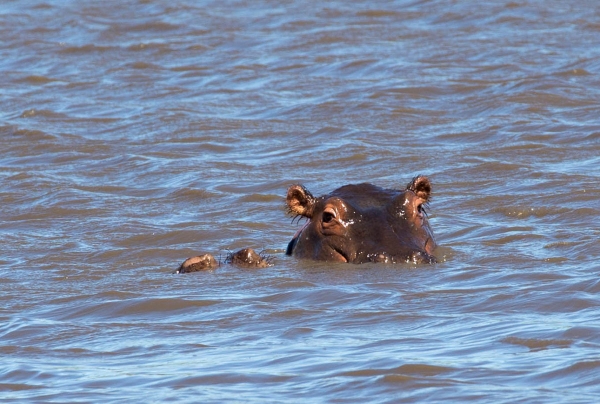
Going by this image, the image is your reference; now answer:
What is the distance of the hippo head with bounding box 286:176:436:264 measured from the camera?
9102 millimetres

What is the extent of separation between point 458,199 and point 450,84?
5114 mm

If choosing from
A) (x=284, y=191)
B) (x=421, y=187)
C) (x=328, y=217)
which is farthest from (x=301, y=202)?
(x=284, y=191)

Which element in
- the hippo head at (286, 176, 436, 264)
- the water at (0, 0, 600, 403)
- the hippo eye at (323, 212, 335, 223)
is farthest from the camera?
the hippo eye at (323, 212, 335, 223)

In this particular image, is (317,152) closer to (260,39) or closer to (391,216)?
(391,216)

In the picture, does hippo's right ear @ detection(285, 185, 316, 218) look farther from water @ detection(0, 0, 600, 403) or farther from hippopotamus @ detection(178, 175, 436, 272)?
water @ detection(0, 0, 600, 403)

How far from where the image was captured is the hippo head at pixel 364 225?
9.10 metres

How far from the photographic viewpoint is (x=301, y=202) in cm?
976

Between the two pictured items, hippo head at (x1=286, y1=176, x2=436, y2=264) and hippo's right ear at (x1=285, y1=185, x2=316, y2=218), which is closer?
hippo head at (x1=286, y1=176, x2=436, y2=264)

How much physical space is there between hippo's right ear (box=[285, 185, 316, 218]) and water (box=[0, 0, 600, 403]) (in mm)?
325

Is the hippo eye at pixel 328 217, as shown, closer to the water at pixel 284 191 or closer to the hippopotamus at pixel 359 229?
the hippopotamus at pixel 359 229

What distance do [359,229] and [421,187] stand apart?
2.30 ft

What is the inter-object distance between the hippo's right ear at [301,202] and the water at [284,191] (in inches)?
12.8

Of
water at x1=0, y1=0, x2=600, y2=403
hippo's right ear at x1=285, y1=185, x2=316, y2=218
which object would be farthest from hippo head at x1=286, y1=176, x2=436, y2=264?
water at x1=0, y1=0, x2=600, y2=403

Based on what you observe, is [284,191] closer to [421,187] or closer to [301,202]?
[301,202]
